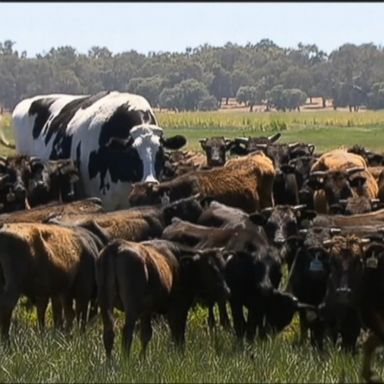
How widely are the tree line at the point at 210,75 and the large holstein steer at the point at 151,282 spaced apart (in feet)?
332

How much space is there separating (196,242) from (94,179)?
18.7ft

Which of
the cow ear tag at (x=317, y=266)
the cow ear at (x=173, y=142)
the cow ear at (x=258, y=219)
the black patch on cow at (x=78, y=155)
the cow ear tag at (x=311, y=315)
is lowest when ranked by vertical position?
the cow ear tag at (x=311, y=315)

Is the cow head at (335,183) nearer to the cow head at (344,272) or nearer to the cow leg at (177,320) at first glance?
the cow head at (344,272)

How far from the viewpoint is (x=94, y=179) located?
1938cm

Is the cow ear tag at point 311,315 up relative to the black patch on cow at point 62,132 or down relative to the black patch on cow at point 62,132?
down

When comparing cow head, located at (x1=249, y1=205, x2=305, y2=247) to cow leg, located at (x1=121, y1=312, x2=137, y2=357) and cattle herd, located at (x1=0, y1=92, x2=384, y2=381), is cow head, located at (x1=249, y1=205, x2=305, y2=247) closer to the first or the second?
cattle herd, located at (x1=0, y1=92, x2=384, y2=381)

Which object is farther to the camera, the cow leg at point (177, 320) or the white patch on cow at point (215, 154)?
the white patch on cow at point (215, 154)

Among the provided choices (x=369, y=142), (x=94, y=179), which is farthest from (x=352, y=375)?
(x=369, y=142)

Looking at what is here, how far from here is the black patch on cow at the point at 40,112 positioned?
21.7 m

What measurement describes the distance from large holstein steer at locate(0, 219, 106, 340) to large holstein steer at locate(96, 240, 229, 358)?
920 millimetres

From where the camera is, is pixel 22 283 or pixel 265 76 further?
pixel 265 76

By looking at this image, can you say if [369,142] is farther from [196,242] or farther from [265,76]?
[265,76]

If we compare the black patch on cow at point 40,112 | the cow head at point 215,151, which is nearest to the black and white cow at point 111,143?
the black patch on cow at point 40,112

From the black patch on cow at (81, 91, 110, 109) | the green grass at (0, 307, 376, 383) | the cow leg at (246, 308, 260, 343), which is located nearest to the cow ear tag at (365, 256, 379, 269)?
the green grass at (0, 307, 376, 383)
